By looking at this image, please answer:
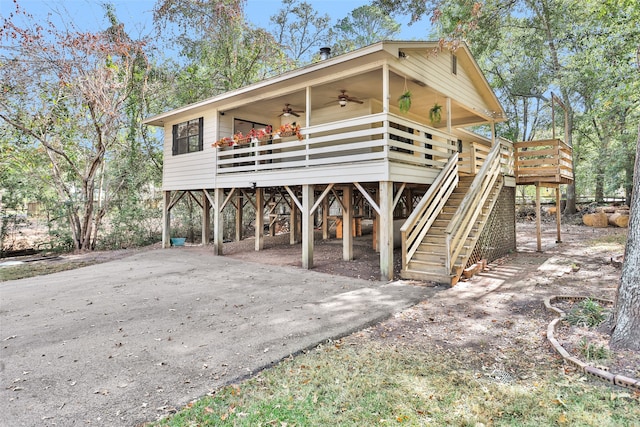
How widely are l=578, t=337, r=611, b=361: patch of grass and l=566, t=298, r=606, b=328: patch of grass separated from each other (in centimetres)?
65

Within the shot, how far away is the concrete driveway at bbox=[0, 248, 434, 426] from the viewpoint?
285 centimetres

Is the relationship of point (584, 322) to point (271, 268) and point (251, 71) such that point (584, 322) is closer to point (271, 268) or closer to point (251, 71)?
point (271, 268)

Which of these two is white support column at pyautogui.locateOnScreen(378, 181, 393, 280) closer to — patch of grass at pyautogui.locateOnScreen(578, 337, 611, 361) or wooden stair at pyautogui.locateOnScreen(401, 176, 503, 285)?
wooden stair at pyautogui.locateOnScreen(401, 176, 503, 285)

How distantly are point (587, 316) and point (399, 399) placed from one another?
2.88 meters

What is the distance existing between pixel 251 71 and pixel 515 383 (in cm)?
1946

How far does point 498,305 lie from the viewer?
5.34 m

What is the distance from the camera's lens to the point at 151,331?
442 centimetres

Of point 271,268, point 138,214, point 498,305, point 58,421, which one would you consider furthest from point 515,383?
point 138,214

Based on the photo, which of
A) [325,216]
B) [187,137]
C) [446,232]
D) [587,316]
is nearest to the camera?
[587,316]

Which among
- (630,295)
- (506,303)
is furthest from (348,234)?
(630,295)

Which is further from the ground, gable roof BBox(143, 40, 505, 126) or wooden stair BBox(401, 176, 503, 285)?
gable roof BBox(143, 40, 505, 126)

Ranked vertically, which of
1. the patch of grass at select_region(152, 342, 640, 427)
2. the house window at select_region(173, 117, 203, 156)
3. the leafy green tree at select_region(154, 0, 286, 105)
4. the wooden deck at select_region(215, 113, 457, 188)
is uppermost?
the leafy green tree at select_region(154, 0, 286, 105)

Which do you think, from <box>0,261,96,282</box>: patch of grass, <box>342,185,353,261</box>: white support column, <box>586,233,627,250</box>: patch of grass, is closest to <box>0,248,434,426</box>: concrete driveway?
<box>0,261,96,282</box>: patch of grass

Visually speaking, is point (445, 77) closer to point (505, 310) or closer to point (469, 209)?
point (469, 209)
